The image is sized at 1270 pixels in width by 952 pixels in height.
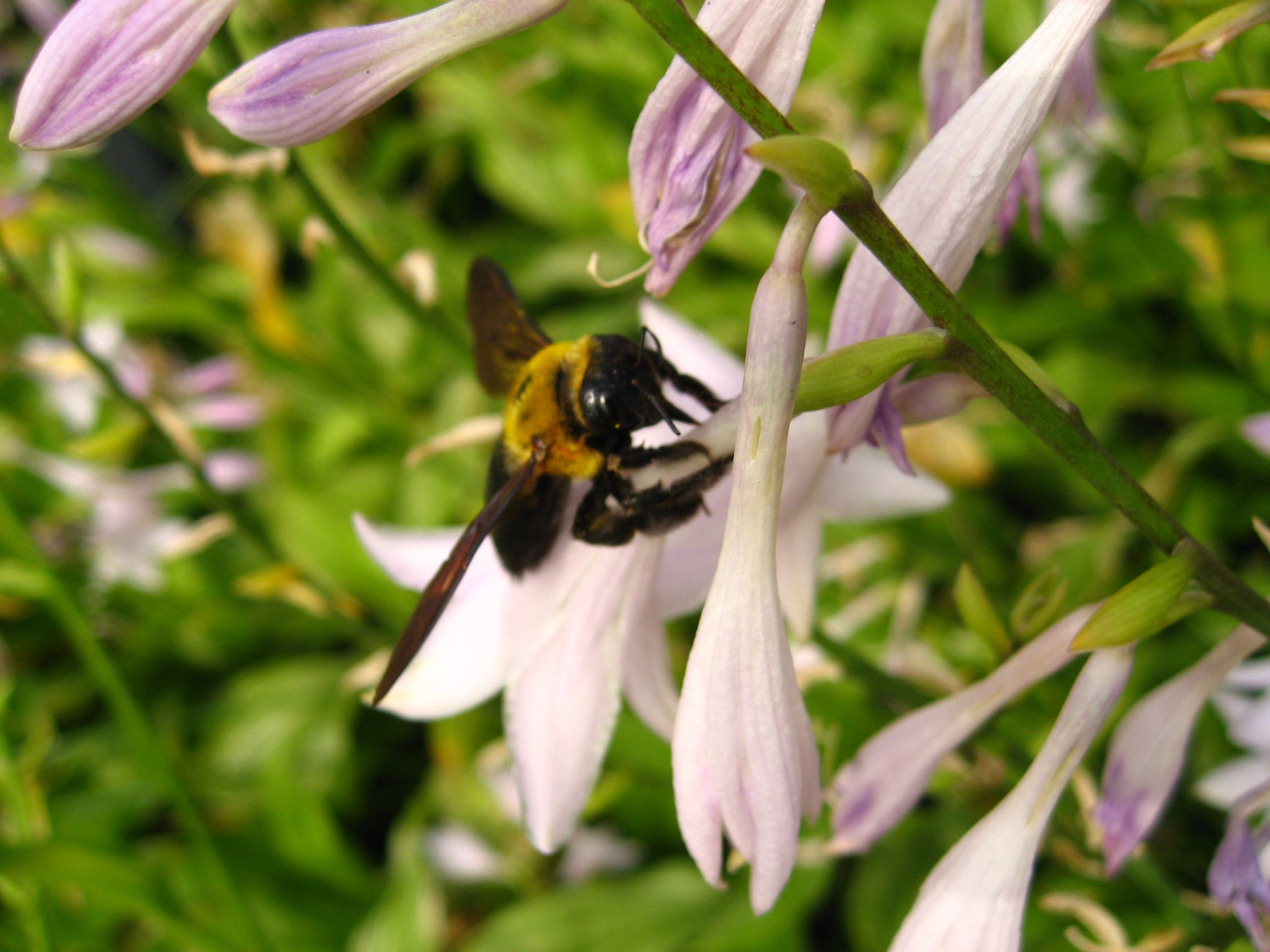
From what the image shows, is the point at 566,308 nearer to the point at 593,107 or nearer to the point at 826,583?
the point at 593,107

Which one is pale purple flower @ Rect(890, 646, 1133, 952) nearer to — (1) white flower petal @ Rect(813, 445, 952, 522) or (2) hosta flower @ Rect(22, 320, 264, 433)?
(1) white flower petal @ Rect(813, 445, 952, 522)

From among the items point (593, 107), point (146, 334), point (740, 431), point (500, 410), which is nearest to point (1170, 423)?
point (500, 410)

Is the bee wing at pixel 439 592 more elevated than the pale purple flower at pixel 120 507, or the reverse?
the bee wing at pixel 439 592

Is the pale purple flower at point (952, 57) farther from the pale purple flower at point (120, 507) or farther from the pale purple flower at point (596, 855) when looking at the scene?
the pale purple flower at point (120, 507)

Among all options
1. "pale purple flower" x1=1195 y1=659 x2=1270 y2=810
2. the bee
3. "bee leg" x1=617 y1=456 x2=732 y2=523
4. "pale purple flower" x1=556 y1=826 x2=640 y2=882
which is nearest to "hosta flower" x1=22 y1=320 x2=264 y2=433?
"pale purple flower" x1=556 y1=826 x2=640 y2=882

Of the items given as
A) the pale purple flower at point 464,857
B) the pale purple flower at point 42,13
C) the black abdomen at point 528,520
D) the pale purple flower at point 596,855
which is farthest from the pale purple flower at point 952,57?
the pale purple flower at point 42,13

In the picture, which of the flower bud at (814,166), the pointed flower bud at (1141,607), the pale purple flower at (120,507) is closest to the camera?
the flower bud at (814,166)
